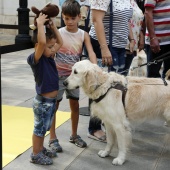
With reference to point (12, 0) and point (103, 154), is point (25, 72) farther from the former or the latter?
point (12, 0)

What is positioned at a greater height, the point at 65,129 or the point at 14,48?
the point at 14,48

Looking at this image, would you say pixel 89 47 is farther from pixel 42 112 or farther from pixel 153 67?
pixel 153 67

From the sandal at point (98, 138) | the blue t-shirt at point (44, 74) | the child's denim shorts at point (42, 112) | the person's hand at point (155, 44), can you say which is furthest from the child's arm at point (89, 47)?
the sandal at point (98, 138)

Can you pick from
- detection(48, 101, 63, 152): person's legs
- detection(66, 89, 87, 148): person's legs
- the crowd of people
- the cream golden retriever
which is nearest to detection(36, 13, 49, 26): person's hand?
the crowd of people

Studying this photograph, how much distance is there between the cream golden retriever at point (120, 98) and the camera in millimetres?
3637

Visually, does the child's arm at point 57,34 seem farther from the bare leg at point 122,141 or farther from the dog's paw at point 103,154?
the dog's paw at point 103,154

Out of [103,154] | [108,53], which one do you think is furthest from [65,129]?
[108,53]

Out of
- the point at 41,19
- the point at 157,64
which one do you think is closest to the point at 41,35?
the point at 41,19

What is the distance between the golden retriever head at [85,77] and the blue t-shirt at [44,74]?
166 millimetres

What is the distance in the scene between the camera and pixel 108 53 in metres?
4.04

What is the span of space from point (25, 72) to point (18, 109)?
2991 mm

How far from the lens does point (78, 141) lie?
4305 millimetres

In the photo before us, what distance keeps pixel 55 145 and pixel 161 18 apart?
2071 millimetres

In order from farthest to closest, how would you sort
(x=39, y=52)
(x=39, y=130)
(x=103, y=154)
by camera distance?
(x=103, y=154), (x=39, y=130), (x=39, y=52)
